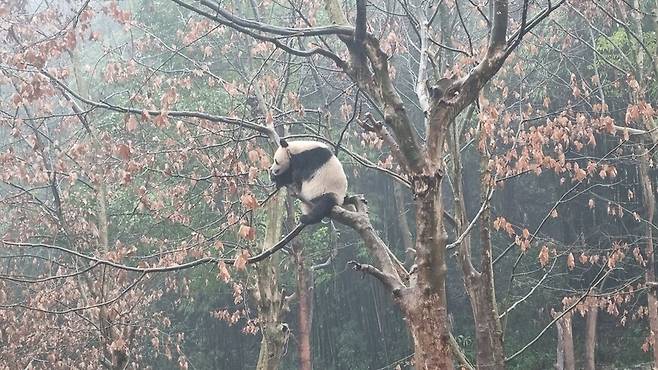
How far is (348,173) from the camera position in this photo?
15.1 metres

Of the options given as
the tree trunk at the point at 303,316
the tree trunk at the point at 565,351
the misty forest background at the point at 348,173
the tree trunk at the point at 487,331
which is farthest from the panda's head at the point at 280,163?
the tree trunk at the point at 565,351

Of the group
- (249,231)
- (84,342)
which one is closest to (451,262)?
(84,342)

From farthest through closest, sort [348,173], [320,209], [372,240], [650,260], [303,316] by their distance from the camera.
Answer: [348,173] → [303,316] → [650,260] → [320,209] → [372,240]

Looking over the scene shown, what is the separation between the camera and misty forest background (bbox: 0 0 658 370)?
4035mm

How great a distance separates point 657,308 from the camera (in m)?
8.23

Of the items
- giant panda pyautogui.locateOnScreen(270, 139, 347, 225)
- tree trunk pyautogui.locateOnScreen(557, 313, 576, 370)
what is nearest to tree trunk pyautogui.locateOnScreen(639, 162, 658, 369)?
tree trunk pyautogui.locateOnScreen(557, 313, 576, 370)

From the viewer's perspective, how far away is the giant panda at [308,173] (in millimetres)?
5340

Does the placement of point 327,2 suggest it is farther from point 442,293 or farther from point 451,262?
point 451,262

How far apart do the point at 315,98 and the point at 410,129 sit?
1191 centimetres

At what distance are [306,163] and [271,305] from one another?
2472 mm

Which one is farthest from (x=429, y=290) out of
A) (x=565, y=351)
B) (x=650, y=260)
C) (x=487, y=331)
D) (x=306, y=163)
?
(x=565, y=351)

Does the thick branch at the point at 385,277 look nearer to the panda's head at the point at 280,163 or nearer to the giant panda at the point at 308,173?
the giant panda at the point at 308,173

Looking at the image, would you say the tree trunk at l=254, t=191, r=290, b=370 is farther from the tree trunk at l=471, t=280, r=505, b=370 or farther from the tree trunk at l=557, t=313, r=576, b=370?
the tree trunk at l=557, t=313, r=576, b=370

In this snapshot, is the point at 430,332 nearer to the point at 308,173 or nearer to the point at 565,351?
the point at 308,173
